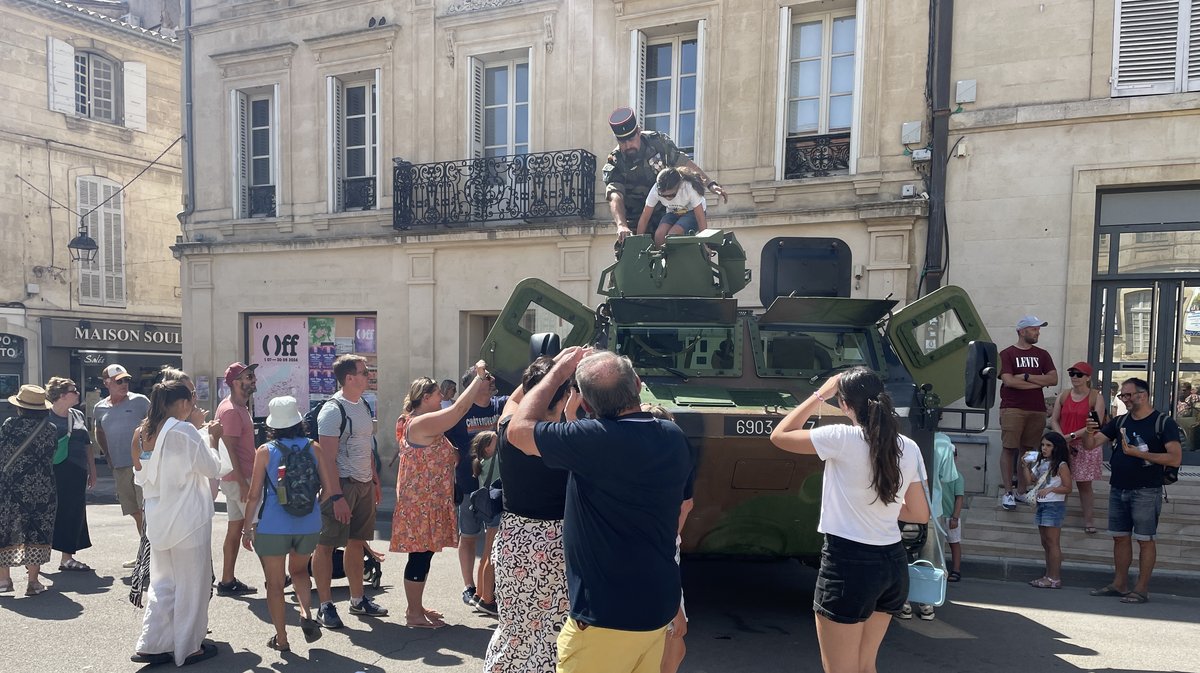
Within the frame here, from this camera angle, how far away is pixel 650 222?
24.8ft

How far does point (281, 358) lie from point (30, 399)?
316 inches

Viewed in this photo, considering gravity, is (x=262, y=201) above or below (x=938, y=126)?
below

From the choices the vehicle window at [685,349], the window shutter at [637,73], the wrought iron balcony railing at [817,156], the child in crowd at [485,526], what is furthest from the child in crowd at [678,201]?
the window shutter at [637,73]

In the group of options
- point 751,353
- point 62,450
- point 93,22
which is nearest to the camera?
point 751,353

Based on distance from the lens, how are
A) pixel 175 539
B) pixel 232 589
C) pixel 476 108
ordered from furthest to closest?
1. pixel 476 108
2. pixel 232 589
3. pixel 175 539

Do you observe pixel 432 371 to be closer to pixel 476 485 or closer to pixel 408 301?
pixel 408 301

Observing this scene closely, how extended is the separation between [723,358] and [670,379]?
0.47 meters

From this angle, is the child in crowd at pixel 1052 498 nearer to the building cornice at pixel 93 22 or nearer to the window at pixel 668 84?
the window at pixel 668 84

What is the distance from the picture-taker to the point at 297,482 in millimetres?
4977

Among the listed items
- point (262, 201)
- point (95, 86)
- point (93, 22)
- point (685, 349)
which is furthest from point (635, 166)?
point (95, 86)

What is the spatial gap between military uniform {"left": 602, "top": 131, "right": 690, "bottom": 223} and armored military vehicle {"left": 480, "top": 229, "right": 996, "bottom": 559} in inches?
42.2

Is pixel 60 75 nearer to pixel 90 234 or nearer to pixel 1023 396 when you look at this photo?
pixel 90 234

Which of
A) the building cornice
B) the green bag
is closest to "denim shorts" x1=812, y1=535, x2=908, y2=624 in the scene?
the green bag

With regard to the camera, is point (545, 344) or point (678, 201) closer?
point (545, 344)
